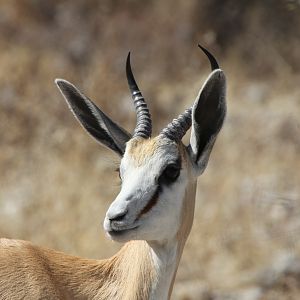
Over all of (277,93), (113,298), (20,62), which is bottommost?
(113,298)

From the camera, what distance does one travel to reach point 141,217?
650 cm

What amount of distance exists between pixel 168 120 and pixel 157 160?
33.6ft

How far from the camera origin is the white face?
638 centimetres

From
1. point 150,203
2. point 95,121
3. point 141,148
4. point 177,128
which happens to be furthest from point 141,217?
point 95,121

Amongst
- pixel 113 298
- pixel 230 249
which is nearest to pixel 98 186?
pixel 230 249

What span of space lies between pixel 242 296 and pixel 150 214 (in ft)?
21.4

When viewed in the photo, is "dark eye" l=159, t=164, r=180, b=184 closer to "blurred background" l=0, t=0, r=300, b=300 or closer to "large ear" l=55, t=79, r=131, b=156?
"large ear" l=55, t=79, r=131, b=156

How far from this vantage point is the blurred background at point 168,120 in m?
14.2

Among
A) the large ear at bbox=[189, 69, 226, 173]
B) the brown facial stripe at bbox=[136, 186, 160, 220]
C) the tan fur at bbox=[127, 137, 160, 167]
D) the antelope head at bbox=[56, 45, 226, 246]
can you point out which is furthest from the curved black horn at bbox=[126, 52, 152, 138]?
the brown facial stripe at bbox=[136, 186, 160, 220]

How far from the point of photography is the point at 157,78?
1811 centimetres

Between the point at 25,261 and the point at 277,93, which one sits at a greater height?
the point at 277,93

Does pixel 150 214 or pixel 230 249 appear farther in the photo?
pixel 230 249

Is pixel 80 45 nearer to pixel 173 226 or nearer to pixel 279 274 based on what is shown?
pixel 279 274

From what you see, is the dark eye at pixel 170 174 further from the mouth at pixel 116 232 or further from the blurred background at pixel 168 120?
the blurred background at pixel 168 120
